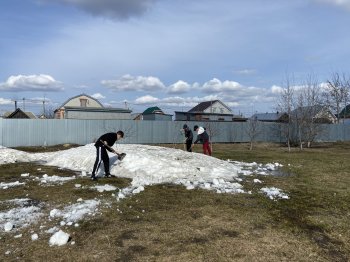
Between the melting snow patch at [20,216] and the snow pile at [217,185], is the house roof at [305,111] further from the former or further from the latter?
the melting snow patch at [20,216]

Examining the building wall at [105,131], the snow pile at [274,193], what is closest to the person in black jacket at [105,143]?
the snow pile at [274,193]

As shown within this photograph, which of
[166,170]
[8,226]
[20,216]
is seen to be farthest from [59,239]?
[166,170]

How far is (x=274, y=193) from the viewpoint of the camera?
9.25 metres

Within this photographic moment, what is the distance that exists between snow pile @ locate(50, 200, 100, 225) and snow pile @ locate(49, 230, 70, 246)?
2.23 feet

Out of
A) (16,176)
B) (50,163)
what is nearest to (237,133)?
(50,163)

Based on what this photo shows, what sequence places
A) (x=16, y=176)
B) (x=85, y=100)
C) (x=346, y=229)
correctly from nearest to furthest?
(x=346, y=229) < (x=16, y=176) < (x=85, y=100)

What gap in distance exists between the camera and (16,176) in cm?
1188

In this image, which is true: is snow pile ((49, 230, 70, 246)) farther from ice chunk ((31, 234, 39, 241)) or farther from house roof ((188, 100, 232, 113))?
house roof ((188, 100, 232, 113))

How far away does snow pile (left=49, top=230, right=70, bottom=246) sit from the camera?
564cm

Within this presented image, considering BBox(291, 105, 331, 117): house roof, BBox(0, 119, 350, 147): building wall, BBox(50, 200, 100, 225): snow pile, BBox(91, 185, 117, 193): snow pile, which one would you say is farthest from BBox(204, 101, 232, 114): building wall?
BBox(50, 200, 100, 225): snow pile

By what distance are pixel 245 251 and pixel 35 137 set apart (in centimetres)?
2615

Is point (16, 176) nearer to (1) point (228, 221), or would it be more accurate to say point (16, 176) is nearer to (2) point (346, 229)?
(1) point (228, 221)

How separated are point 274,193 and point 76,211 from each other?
4.65 m

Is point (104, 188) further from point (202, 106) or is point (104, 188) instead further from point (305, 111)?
point (202, 106)
